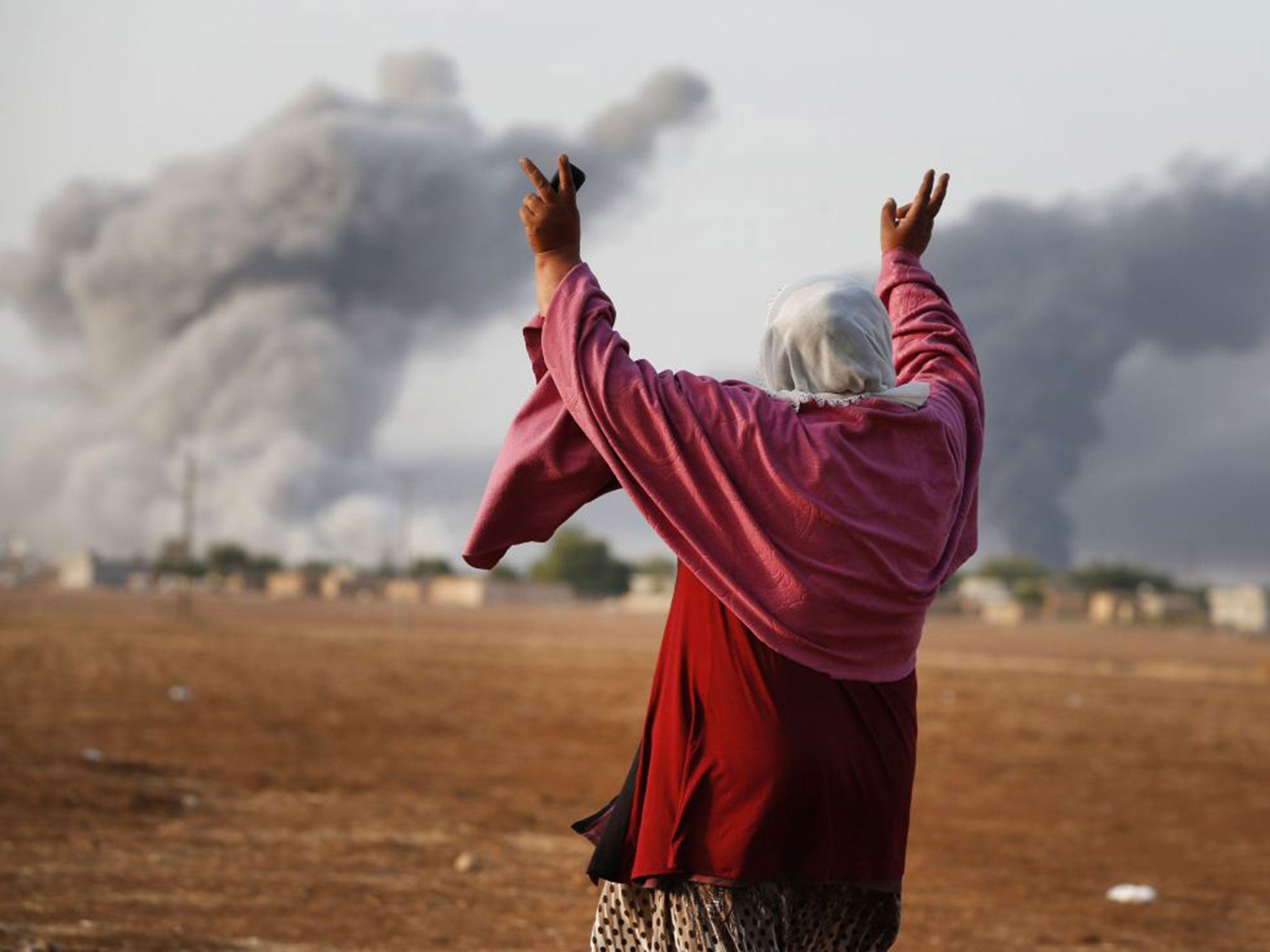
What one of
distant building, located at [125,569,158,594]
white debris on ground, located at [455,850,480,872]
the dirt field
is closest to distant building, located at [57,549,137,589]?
distant building, located at [125,569,158,594]

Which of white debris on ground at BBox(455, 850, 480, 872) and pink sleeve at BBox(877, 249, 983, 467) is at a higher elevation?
pink sleeve at BBox(877, 249, 983, 467)

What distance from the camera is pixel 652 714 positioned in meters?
2.57

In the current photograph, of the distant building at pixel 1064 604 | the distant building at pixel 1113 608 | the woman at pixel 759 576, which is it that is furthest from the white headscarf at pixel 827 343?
the distant building at pixel 1064 604

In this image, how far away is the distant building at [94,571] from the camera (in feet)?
402

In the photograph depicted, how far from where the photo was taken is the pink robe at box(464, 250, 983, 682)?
2484mm

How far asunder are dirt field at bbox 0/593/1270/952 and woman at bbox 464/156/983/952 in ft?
12.8

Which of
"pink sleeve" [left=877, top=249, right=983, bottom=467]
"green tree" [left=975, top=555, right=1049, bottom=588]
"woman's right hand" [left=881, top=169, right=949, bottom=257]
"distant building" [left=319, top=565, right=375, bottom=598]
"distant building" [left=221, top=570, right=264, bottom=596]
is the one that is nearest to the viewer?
"pink sleeve" [left=877, top=249, right=983, bottom=467]

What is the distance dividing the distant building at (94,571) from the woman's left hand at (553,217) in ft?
407

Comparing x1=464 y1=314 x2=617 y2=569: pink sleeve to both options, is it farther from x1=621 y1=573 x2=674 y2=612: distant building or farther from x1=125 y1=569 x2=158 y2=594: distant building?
x1=125 y1=569 x2=158 y2=594: distant building

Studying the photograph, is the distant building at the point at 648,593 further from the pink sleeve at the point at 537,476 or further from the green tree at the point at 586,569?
the pink sleeve at the point at 537,476

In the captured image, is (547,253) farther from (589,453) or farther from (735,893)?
(735,893)

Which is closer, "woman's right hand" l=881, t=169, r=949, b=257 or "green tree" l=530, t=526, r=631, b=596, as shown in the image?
"woman's right hand" l=881, t=169, r=949, b=257

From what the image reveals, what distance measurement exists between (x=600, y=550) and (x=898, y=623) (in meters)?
119

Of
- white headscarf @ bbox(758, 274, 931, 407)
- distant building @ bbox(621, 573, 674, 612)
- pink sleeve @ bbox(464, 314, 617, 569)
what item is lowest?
pink sleeve @ bbox(464, 314, 617, 569)
